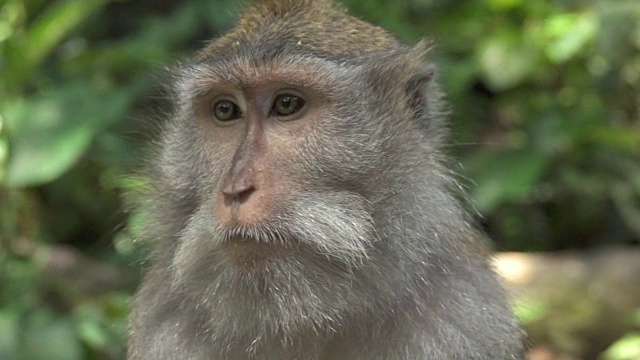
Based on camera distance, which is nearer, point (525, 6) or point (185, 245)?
point (185, 245)

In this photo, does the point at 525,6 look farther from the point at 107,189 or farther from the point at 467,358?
the point at 467,358

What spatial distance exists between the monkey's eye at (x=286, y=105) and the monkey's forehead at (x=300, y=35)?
0.14 m

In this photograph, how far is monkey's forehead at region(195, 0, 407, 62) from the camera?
3.24 meters

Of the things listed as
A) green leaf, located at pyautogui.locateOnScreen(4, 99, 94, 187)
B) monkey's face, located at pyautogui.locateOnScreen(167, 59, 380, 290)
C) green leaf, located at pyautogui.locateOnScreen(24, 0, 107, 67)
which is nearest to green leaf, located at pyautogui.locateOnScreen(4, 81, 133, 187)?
green leaf, located at pyautogui.locateOnScreen(4, 99, 94, 187)

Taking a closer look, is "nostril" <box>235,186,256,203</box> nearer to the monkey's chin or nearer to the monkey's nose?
the monkey's nose

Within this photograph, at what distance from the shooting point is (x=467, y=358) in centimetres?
316

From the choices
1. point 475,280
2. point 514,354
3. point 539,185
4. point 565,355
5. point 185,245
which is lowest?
point 565,355

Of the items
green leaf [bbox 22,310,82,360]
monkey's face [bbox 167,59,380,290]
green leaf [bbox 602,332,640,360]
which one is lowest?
green leaf [bbox 602,332,640,360]

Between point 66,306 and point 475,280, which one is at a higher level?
point 475,280

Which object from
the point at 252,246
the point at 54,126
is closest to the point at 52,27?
the point at 54,126

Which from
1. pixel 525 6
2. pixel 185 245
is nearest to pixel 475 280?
pixel 185 245

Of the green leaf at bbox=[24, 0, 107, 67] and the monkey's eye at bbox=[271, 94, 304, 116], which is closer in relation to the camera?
the monkey's eye at bbox=[271, 94, 304, 116]

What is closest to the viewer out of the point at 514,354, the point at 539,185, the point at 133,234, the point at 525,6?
the point at 514,354

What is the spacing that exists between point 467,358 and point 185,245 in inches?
38.3
